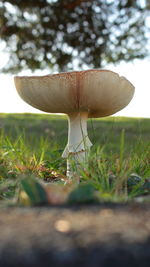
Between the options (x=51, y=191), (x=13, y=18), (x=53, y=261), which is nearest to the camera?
(x=53, y=261)

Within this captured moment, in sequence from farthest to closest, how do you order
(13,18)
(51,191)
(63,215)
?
(13,18), (51,191), (63,215)

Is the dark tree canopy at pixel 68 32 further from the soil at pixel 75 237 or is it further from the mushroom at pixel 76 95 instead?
the soil at pixel 75 237

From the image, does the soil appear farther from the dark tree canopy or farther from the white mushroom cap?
the dark tree canopy

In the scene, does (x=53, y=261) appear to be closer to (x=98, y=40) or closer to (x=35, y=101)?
(x=35, y=101)

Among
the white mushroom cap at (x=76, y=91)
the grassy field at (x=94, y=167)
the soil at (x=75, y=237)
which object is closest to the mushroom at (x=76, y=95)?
the white mushroom cap at (x=76, y=91)

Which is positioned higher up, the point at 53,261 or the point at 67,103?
the point at 67,103

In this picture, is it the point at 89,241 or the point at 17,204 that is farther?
the point at 17,204

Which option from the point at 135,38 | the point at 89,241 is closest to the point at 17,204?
the point at 89,241

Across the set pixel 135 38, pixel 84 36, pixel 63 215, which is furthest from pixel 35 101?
pixel 135 38

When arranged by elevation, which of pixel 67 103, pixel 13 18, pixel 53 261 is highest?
pixel 13 18
